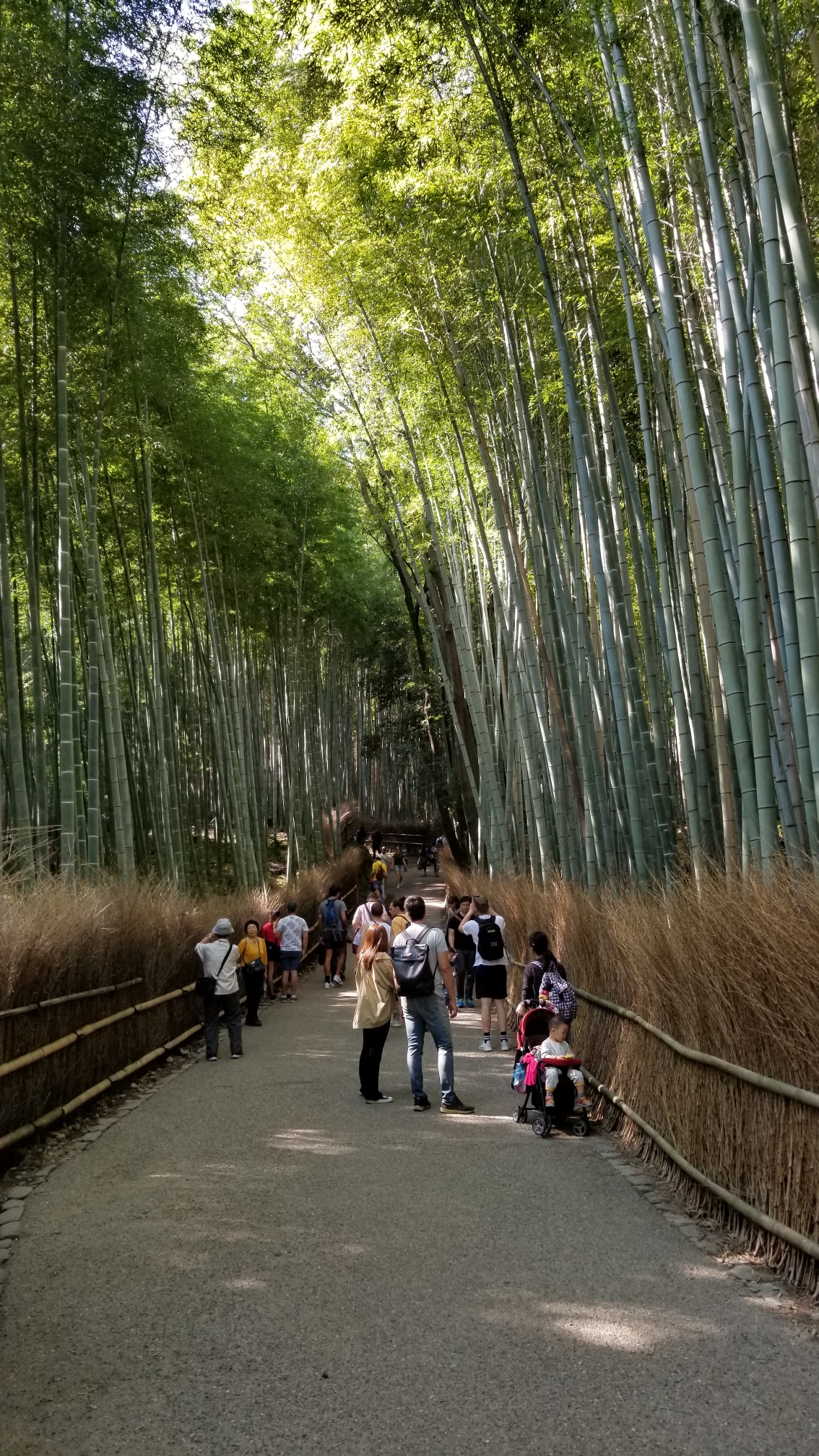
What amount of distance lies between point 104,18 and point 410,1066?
636 cm

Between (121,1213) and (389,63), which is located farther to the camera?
(389,63)

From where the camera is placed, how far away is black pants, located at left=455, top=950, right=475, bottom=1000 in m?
9.45

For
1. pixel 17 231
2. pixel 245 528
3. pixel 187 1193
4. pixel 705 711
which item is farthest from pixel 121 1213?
pixel 245 528

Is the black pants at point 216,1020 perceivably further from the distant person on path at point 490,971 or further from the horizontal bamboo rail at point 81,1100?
the distant person on path at point 490,971

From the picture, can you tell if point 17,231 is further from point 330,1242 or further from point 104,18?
point 330,1242

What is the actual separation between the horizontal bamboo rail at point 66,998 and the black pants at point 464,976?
3.74 meters

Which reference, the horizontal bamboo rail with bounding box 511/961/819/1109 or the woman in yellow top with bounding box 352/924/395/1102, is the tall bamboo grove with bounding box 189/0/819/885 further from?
the woman in yellow top with bounding box 352/924/395/1102

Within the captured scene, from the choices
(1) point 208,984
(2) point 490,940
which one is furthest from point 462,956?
(1) point 208,984

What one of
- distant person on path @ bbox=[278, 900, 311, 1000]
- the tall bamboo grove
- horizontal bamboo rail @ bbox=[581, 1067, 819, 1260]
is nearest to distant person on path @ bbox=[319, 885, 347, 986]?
distant person on path @ bbox=[278, 900, 311, 1000]

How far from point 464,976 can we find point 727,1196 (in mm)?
6823

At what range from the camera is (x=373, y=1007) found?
5.39 m

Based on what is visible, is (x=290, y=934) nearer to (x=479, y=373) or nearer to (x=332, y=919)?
(x=332, y=919)

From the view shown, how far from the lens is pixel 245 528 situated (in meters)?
12.3

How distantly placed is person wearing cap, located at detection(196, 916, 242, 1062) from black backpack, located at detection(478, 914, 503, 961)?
65.0 inches
